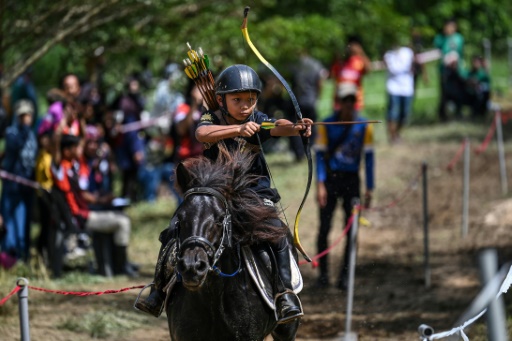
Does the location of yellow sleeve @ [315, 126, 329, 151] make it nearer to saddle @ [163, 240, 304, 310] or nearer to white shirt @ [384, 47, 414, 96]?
saddle @ [163, 240, 304, 310]

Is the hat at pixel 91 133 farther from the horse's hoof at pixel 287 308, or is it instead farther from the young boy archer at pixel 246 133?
the horse's hoof at pixel 287 308

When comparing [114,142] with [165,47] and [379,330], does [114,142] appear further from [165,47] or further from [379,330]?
[379,330]

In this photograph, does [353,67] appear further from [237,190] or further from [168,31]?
[237,190]

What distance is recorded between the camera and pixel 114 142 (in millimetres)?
14461

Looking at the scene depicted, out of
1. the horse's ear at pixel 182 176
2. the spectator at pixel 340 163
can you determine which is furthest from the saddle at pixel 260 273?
the spectator at pixel 340 163

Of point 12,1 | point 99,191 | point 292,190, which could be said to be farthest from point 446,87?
point 12,1

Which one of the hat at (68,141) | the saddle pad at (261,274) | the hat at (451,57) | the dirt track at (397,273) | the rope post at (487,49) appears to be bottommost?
the dirt track at (397,273)

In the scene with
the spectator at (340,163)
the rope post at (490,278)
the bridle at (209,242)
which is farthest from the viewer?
the spectator at (340,163)

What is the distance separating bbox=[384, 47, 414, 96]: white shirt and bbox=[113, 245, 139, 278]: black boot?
945 centimetres

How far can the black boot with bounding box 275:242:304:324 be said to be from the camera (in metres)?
5.91

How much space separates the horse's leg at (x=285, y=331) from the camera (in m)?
6.38

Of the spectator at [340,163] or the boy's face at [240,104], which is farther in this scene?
the spectator at [340,163]

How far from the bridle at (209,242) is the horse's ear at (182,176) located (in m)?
0.12

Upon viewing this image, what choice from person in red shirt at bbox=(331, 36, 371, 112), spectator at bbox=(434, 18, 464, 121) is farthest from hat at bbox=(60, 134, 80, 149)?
spectator at bbox=(434, 18, 464, 121)
